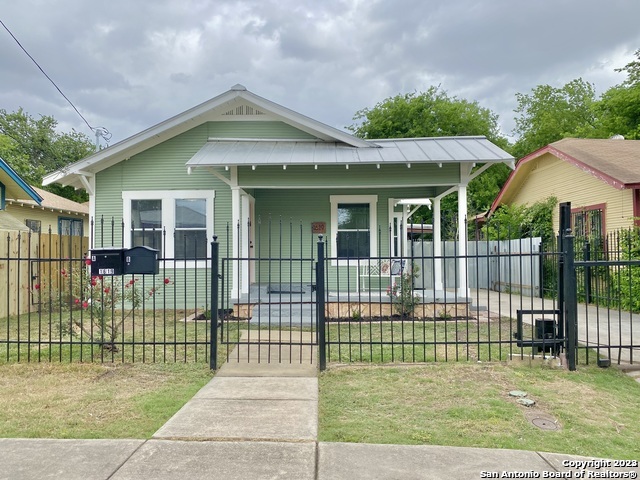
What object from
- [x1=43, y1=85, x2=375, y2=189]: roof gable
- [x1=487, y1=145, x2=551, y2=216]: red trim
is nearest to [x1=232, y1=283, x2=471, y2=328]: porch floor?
[x1=43, y1=85, x2=375, y2=189]: roof gable

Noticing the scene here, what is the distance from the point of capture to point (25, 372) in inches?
204

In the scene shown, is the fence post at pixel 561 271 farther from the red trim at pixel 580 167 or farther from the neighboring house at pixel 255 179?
the red trim at pixel 580 167

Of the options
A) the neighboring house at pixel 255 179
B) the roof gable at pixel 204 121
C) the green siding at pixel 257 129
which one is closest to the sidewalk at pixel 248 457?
the neighboring house at pixel 255 179

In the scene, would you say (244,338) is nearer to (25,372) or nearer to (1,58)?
(25,372)

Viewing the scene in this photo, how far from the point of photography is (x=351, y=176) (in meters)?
9.82

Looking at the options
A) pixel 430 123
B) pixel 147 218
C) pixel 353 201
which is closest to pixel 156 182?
pixel 147 218

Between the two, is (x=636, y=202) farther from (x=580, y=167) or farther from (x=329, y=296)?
(x=329, y=296)

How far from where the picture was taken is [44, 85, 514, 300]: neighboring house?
32.0ft

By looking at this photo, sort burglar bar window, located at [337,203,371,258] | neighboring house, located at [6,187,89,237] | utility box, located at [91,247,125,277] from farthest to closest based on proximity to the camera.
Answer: neighboring house, located at [6,187,89,237]
burglar bar window, located at [337,203,371,258]
utility box, located at [91,247,125,277]

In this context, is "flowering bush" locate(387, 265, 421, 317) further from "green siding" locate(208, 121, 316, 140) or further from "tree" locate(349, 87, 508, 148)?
"tree" locate(349, 87, 508, 148)

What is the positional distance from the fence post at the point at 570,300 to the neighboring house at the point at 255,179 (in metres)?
4.21

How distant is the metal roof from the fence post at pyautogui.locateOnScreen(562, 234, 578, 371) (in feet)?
14.4

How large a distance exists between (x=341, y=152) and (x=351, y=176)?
73 centimetres

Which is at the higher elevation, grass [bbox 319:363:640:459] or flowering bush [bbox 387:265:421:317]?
flowering bush [bbox 387:265:421:317]
